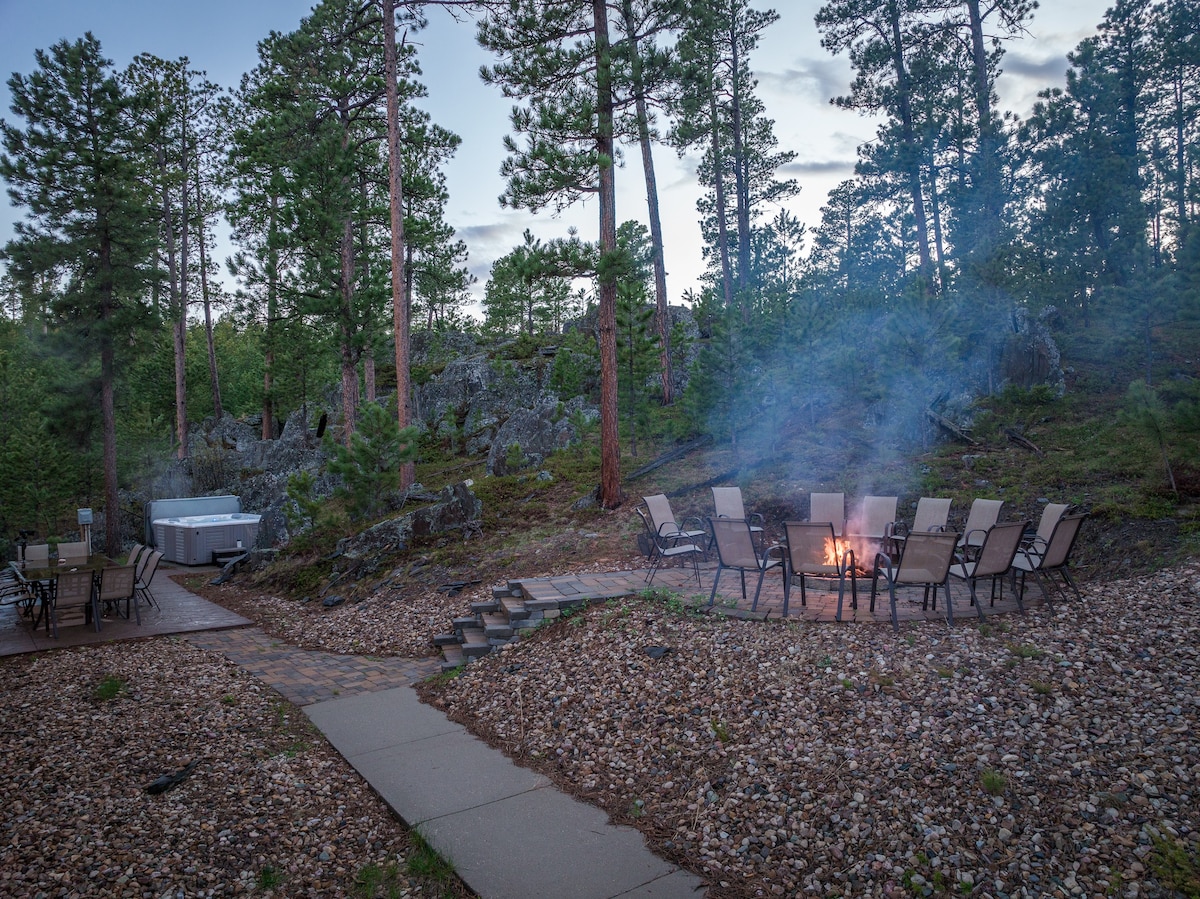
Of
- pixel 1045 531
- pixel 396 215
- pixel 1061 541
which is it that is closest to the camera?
pixel 1061 541

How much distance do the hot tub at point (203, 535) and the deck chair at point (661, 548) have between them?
11667 mm

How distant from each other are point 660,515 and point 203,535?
1223cm

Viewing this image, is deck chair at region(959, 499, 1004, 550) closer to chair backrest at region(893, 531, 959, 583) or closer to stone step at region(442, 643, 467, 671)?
chair backrest at region(893, 531, 959, 583)

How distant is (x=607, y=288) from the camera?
387 inches

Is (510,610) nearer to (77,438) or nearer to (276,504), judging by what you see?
(276,504)

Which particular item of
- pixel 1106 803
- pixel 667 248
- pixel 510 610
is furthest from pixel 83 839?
pixel 667 248

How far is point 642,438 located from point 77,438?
48.3 feet

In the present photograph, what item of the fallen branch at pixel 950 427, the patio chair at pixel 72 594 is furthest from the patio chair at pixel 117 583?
the fallen branch at pixel 950 427

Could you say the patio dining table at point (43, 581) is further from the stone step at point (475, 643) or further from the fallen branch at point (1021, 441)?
the fallen branch at point (1021, 441)

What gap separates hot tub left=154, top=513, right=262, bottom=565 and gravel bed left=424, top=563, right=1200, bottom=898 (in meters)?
12.4

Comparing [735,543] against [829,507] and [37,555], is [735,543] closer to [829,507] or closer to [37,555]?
[829,507]

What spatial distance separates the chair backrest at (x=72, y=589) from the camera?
281 inches

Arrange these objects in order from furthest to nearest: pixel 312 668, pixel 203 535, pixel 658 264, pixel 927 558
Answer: pixel 658 264 → pixel 203 535 → pixel 312 668 → pixel 927 558

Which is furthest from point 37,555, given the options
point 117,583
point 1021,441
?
point 1021,441
